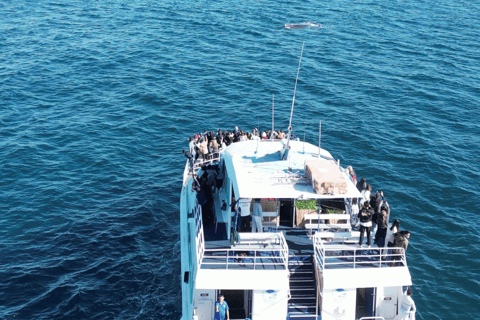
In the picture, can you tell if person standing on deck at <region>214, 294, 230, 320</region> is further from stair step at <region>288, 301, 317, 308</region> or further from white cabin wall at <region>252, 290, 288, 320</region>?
stair step at <region>288, 301, 317, 308</region>

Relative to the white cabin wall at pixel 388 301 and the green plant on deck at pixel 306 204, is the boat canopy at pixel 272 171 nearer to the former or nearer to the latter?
the green plant on deck at pixel 306 204

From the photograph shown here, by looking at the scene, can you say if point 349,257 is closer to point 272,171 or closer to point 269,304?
point 269,304

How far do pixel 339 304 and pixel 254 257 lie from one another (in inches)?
145

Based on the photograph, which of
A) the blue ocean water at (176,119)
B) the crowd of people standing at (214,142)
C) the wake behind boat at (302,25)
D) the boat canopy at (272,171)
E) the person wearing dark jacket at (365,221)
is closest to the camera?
the person wearing dark jacket at (365,221)

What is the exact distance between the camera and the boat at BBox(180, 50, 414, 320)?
2058 cm

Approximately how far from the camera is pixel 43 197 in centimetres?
3681

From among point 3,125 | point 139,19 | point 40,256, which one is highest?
point 139,19

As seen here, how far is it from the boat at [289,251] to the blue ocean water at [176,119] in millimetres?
6552

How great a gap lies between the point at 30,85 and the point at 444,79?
3834cm

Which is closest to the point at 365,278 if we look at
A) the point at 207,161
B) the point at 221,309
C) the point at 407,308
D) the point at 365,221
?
the point at 407,308

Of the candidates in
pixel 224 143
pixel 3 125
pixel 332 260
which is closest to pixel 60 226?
pixel 224 143

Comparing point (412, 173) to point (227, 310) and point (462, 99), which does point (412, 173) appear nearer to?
point (462, 99)

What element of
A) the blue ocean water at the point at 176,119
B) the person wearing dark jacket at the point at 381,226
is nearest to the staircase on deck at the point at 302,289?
the person wearing dark jacket at the point at 381,226

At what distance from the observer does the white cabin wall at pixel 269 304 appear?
68.1 feet
